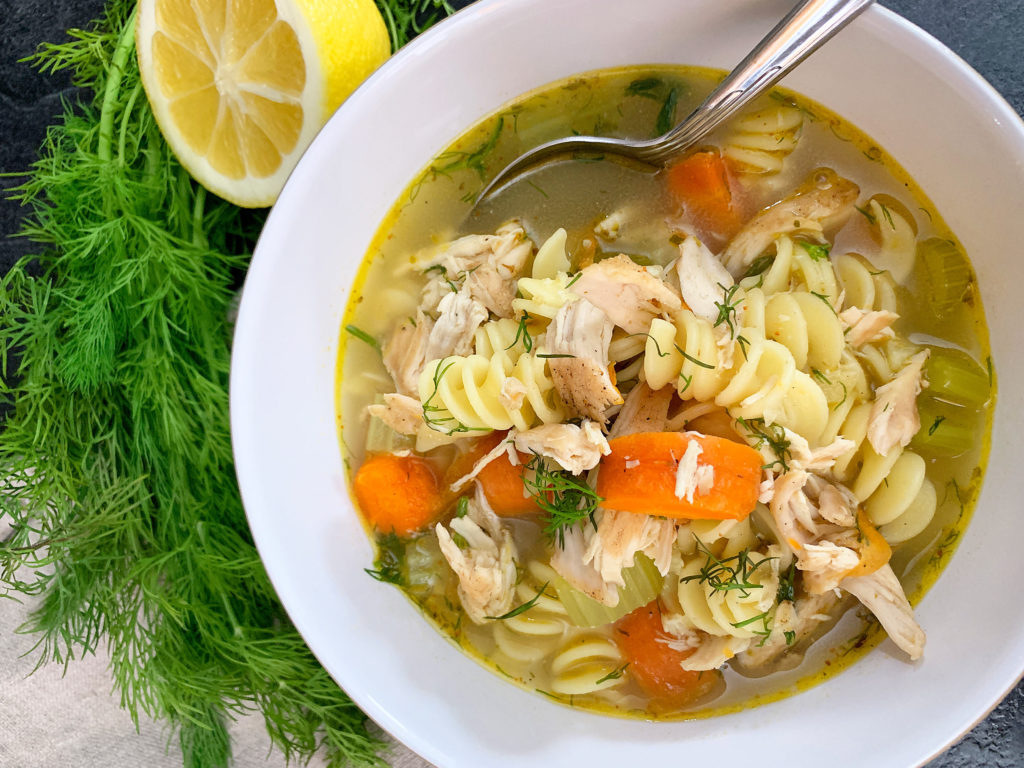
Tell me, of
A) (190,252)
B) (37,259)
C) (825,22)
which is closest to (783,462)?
(825,22)

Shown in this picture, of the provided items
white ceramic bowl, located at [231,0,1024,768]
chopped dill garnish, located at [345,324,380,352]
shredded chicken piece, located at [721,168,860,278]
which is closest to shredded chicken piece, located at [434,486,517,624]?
white ceramic bowl, located at [231,0,1024,768]

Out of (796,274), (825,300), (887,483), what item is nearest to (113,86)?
(796,274)

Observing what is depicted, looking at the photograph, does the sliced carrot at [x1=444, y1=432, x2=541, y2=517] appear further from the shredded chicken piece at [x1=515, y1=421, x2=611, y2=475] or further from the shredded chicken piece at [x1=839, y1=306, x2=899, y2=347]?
the shredded chicken piece at [x1=839, y1=306, x2=899, y2=347]

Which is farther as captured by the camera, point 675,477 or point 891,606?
point 891,606

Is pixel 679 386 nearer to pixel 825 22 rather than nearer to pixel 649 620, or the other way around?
pixel 649 620

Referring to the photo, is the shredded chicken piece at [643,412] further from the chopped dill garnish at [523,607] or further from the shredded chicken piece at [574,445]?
the chopped dill garnish at [523,607]

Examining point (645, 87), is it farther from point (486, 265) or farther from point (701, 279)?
point (486, 265)

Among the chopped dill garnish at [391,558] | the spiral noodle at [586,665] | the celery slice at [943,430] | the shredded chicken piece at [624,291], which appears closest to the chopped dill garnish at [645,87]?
the shredded chicken piece at [624,291]
